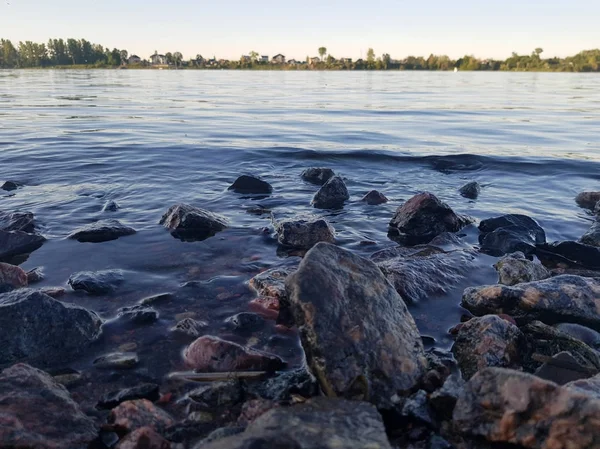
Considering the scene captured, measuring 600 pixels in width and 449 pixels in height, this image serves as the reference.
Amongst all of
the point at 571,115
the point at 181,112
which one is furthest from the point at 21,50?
the point at 571,115

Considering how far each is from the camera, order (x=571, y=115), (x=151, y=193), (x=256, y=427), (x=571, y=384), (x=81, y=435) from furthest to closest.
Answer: (x=571, y=115) → (x=151, y=193) → (x=571, y=384) → (x=81, y=435) → (x=256, y=427)

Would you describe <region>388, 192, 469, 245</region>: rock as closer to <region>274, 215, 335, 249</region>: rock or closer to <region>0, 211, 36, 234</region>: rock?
<region>274, 215, 335, 249</region>: rock

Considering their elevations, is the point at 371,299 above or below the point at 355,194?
above

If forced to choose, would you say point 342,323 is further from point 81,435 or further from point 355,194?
point 355,194

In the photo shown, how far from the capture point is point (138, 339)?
12.5 ft

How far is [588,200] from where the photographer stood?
27.5 feet

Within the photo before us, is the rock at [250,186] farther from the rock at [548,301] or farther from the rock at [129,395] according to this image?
the rock at [129,395]

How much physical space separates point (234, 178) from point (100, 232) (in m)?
4.42

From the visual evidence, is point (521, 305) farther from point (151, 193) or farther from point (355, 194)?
point (151, 193)

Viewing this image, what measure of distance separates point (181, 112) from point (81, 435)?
22303 mm

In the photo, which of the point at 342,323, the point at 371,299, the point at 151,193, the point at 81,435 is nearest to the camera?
the point at 81,435

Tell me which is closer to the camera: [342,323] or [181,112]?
[342,323]

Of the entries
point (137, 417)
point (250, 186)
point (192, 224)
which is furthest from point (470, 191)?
point (137, 417)

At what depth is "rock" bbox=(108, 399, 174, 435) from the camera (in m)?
2.71
